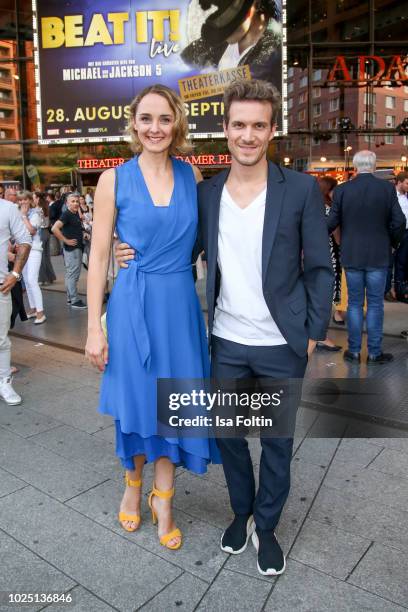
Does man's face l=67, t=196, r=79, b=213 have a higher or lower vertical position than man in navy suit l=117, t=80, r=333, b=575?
higher

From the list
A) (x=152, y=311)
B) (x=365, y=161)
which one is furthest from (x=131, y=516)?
(x=365, y=161)

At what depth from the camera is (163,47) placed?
10500 millimetres

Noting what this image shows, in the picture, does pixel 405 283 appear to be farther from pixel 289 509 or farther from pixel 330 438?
pixel 289 509

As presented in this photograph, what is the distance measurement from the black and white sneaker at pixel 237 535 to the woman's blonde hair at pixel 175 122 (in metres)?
1.72

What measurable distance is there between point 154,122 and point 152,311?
2.67 feet

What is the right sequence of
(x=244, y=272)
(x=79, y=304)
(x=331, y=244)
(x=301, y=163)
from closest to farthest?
(x=244, y=272), (x=331, y=244), (x=79, y=304), (x=301, y=163)

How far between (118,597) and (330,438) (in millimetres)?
2038

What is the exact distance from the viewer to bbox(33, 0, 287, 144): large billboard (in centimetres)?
1047

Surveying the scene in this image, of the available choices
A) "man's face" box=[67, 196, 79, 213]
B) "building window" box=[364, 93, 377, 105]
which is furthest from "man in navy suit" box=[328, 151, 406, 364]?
"building window" box=[364, 93, 377, 105]

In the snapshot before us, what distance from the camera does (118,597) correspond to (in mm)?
2195

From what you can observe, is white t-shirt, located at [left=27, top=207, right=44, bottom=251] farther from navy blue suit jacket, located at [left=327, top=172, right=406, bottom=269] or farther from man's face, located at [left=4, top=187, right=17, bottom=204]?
navy blue suit jacket, located at [left=327, top=172, right=406, bottom=269]

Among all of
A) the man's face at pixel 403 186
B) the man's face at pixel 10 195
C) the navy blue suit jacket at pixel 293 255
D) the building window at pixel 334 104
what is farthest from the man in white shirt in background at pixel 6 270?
the building window at pixel 334 104

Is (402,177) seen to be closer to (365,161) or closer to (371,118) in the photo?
(365,161)

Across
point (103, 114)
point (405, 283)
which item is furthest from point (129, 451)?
point (103, 114)
